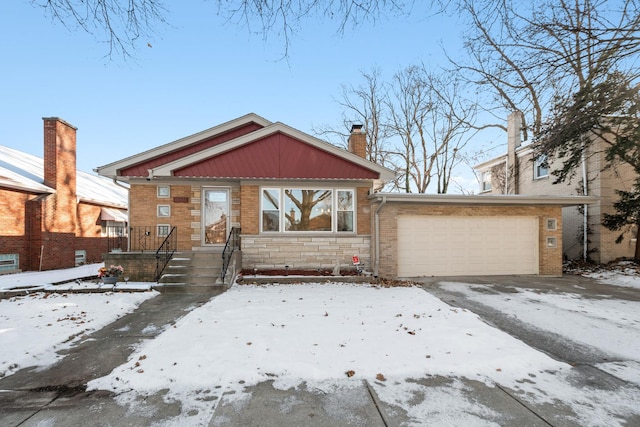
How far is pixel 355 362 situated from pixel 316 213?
6.93 meters

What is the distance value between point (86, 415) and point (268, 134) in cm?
877

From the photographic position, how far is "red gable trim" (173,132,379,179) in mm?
9859

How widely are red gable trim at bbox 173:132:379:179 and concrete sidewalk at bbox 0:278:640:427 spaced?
7.02 m

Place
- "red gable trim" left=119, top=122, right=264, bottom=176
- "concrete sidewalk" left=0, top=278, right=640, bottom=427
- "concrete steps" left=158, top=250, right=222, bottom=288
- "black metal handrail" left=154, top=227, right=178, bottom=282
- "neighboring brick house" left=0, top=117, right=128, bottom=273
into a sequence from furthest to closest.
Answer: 1. "neighboring brick house" left=0, top=117, right=128, bottom=273
2. "red gable trim" left=119, top=122, right=264, bottom=176
3. "black metal handrail" left=154, top=227, right=178, bottom=282
4. "concrete steps" left=158, top=250, right=222, bottom=288
5. "concrete sidewalk" left=0, top=278, right=640, bottom=427

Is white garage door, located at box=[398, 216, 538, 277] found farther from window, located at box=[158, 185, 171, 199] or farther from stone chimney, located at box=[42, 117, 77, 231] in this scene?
stone chimney, located at box=[42, 117, 77, 231]

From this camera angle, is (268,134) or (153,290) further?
(268,134)

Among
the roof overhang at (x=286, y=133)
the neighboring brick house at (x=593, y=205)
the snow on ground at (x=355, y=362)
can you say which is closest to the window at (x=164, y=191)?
the roof overhang at (x=286, y=133)

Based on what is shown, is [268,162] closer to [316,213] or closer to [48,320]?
[316,213]

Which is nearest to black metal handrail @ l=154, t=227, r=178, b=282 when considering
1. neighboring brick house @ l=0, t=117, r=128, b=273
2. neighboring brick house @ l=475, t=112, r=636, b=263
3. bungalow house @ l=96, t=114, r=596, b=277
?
bungalow house @ l=96, t=114, r=596, b=277

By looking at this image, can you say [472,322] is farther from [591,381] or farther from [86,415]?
[86,415]

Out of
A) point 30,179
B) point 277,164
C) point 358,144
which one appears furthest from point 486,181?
point 30,179

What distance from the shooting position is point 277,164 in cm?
999

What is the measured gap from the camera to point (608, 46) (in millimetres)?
5383

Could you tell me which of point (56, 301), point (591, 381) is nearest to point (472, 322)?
point (591, 381)
